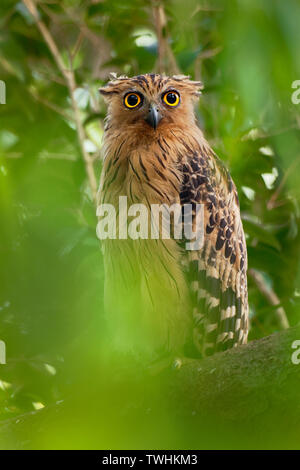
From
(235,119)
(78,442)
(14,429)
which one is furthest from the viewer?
(235,119)

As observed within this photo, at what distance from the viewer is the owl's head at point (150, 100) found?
78.9 inches

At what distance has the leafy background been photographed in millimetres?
861

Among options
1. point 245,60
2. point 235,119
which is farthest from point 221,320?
point 245,60

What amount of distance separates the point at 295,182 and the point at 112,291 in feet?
4.19

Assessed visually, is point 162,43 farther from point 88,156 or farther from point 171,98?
point 88,156

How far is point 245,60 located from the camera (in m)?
0.69

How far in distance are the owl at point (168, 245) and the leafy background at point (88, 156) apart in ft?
0.32

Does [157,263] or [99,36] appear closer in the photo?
[157,263]

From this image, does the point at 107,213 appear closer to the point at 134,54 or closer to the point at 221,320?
the point at 221,320

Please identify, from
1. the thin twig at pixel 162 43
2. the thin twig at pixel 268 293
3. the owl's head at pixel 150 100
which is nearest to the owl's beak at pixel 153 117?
the owl's head at pixel 150 100

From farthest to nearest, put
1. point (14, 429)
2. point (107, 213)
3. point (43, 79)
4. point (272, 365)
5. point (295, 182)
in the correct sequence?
point (43, 79) → point (107, 213) → point (14, 429) → point (272, 365) → point (295, 182)

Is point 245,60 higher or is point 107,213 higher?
point 107,213

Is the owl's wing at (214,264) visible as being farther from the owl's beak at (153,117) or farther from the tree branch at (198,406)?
the tree branch at (198,406)

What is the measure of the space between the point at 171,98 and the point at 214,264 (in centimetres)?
61
